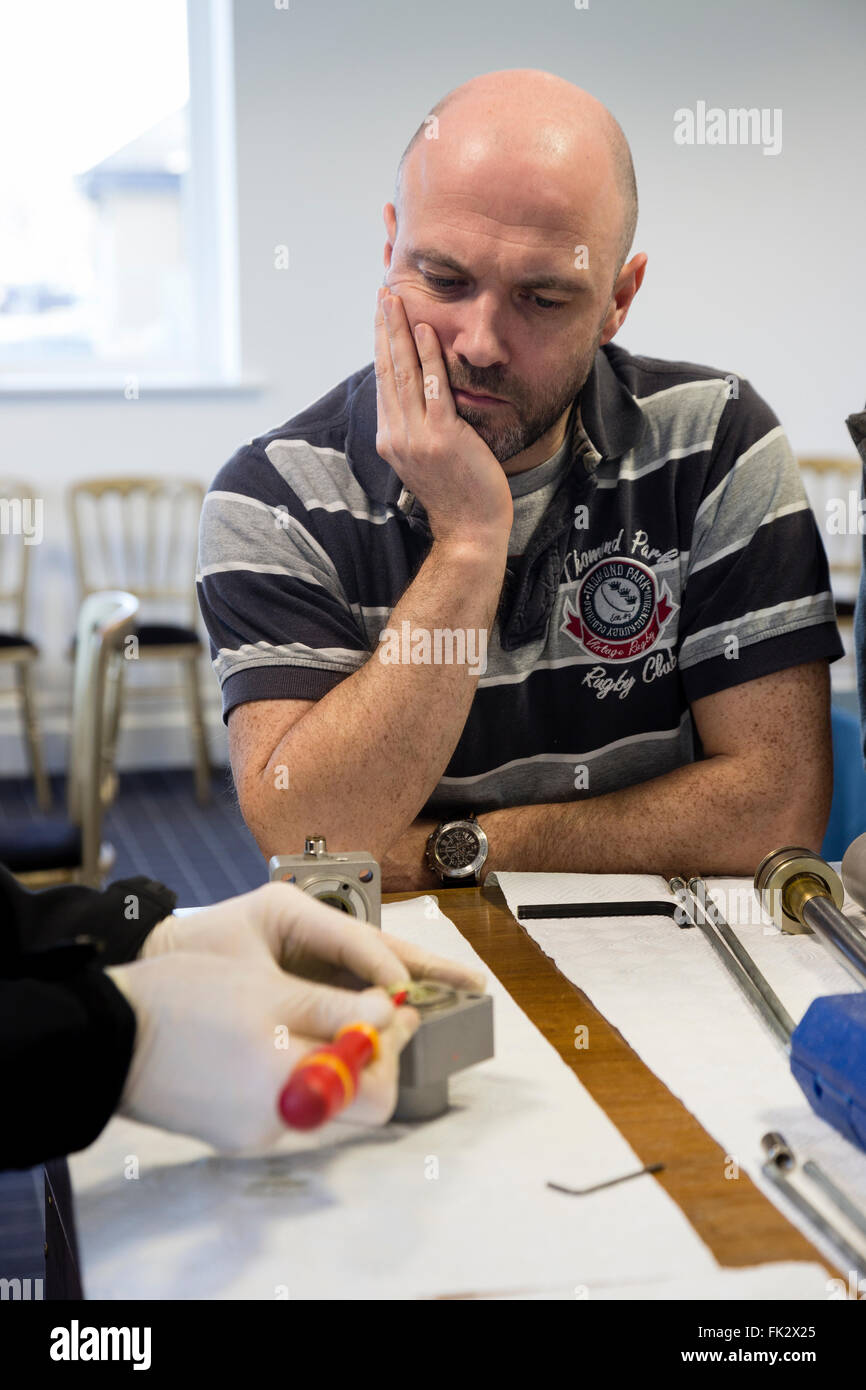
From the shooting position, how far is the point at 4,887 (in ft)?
2.62

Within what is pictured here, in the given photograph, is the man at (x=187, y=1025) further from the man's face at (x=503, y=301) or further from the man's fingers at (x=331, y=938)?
the man's face at (x=503, y=301)

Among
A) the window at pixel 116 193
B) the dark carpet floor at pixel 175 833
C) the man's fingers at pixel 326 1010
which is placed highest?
the window at pixel 116 193

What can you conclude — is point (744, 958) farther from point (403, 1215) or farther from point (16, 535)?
point (16, 535)

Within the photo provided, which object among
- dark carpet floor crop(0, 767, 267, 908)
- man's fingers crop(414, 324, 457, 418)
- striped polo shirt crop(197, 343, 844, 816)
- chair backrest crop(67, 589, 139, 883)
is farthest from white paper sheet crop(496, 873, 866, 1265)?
dark carpet floor crop(0, 767, 267, 908)

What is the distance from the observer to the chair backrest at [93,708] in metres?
1.97

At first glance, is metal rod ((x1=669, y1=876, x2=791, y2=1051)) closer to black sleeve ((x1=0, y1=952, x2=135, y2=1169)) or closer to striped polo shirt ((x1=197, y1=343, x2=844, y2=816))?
striped polo shirt ((x1=197, y1=343, x2=844, y2=816))

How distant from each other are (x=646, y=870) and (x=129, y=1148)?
669mm

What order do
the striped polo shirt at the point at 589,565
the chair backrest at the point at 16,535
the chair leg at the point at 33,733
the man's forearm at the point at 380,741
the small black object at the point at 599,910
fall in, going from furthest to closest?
the chair backrest at the point at 16,535
the chair leg at the point at 33,733
the striped polo shirt at the point at 589,565
the man's forearm at the point at 380,741
the small black object at the point at 599,910

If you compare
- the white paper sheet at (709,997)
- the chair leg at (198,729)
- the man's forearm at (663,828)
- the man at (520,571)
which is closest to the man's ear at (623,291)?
the man at (520,571)

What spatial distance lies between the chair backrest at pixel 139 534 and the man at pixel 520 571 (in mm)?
2895

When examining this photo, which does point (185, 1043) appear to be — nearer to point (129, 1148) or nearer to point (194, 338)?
point (129, 1148)

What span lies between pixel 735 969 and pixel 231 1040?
17.4 inches
